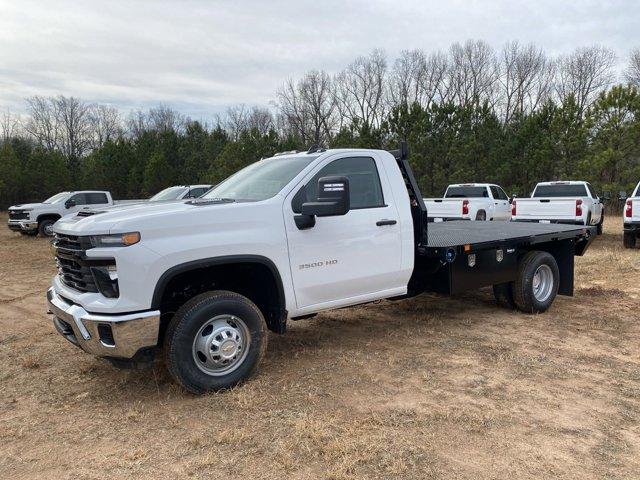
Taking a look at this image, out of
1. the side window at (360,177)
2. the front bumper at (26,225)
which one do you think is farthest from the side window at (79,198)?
the side window at (360,177)

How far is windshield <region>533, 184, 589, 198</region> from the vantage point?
1672cm

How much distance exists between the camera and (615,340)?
5.79 metres

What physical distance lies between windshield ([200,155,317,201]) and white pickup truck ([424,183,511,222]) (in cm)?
1148

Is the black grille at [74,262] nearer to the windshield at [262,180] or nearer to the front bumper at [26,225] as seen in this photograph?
the windshield at [262,180]

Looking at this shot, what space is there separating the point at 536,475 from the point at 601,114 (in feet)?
85.3

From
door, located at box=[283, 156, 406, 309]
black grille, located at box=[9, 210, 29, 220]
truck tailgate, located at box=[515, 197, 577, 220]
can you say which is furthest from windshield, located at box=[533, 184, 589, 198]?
black grille, located at box=[9, 210, 29, 220]

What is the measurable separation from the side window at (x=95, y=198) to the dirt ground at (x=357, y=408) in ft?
50.6

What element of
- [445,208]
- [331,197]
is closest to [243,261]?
[331,197]

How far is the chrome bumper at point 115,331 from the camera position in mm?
3770

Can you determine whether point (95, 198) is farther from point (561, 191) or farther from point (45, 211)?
point (561, 191)

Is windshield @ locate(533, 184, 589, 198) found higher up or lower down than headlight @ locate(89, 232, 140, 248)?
lower down

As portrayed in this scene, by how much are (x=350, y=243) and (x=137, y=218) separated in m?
1.91

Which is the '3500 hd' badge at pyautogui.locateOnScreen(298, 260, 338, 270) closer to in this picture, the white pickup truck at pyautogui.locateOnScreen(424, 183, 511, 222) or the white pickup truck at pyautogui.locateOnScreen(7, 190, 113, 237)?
the white pickup truck at pyautogui.locateOnScreen(424, 183, 511, 222)

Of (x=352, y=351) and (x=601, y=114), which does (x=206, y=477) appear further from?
(x=601, y=114)
